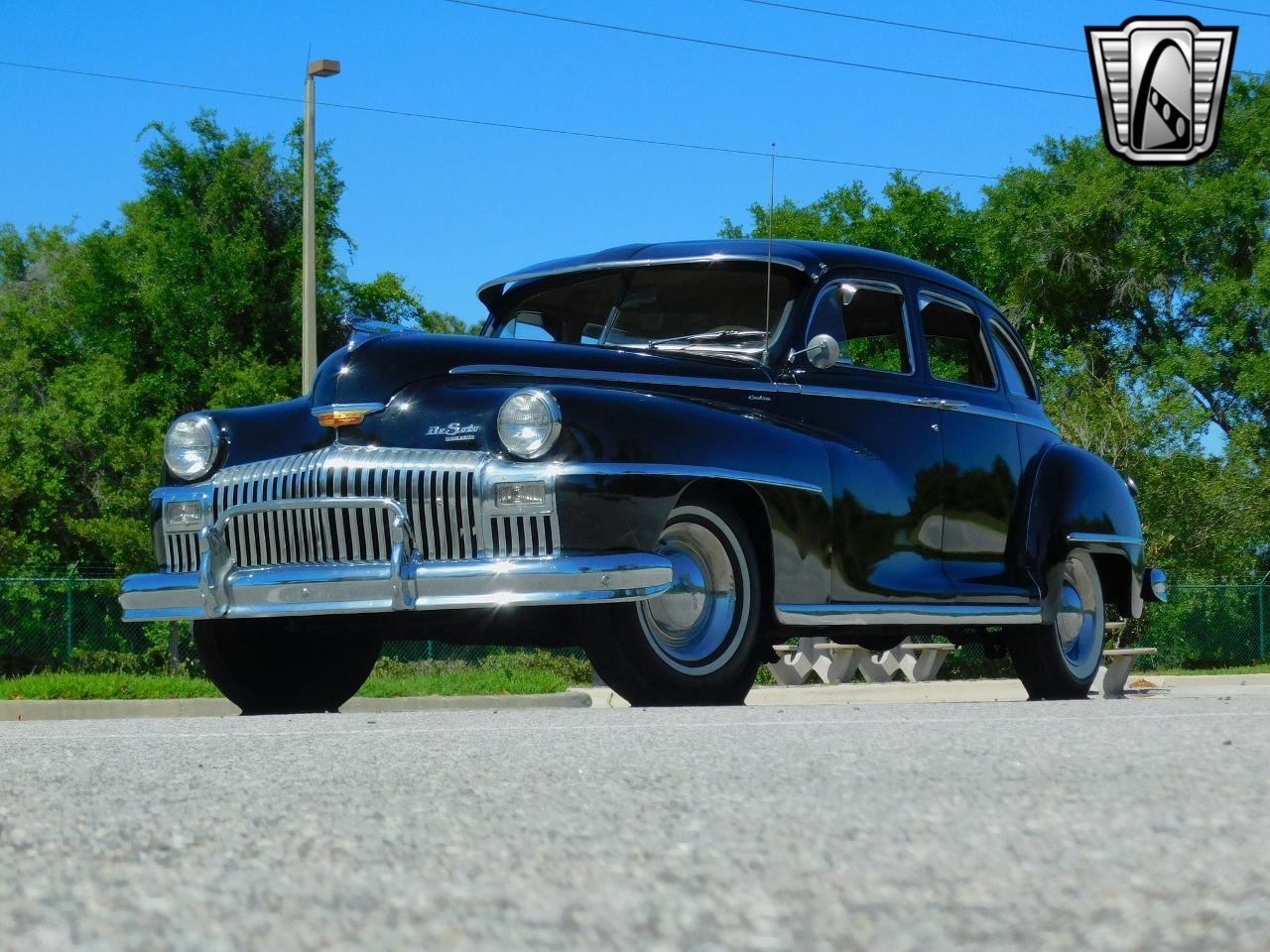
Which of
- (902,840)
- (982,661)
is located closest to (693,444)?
(902,840)

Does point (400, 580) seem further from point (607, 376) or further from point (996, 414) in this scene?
point (996, 414)

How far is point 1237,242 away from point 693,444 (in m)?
36.8

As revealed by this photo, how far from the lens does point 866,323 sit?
26.2 ft

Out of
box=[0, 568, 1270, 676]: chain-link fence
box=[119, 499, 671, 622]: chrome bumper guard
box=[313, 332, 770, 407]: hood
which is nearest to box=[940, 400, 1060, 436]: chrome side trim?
box=[313, 332, 770, 407]: hood

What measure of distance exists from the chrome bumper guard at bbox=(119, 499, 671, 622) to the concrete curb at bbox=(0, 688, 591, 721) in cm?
626

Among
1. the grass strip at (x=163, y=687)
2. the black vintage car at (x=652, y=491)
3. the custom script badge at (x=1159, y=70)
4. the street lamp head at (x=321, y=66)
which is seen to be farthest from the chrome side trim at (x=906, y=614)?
the street lamp head at (x=321, y=66)

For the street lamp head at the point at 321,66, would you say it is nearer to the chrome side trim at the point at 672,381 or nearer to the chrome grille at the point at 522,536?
the chrome side trim at the point at 672,381

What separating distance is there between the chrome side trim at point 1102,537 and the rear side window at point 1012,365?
805mm

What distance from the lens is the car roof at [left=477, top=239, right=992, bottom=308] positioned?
7508 millimetres

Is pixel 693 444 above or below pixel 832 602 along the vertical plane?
above

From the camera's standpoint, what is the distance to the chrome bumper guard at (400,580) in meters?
5.88

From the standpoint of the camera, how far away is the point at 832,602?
6.88 meters

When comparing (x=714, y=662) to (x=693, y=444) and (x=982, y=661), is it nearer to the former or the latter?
(x=693, y=444)

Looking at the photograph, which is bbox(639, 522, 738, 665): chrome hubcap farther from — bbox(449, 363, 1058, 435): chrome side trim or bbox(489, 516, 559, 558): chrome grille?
bbox(449, 363, 1058, 435): chrome side trim
